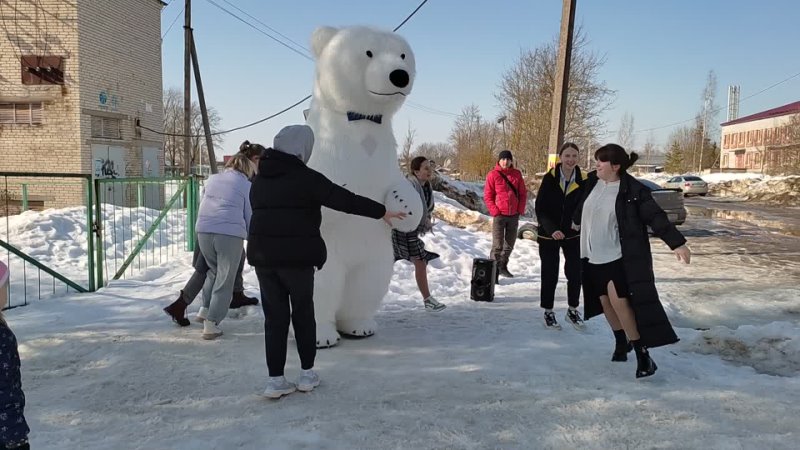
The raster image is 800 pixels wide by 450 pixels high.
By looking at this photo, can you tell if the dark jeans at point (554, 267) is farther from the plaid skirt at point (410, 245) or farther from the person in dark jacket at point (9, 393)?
the person in dark jacket at point (9, 393)

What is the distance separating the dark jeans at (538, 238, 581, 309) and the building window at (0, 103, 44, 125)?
15.8 m

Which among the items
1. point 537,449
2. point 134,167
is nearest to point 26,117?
point 134,167

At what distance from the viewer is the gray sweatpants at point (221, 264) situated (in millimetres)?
4527

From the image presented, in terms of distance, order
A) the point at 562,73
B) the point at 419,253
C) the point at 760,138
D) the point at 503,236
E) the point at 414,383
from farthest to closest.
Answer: the point at 760,138
the point at 562,73
the point at 503,236
the point at 419,253
the point at 414,383

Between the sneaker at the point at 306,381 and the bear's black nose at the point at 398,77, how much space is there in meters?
2.07

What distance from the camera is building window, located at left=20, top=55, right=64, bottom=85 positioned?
15336 mm

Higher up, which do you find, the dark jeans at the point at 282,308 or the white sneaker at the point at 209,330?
the dark jeans at the point at 282,308

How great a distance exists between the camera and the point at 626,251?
12.1ft

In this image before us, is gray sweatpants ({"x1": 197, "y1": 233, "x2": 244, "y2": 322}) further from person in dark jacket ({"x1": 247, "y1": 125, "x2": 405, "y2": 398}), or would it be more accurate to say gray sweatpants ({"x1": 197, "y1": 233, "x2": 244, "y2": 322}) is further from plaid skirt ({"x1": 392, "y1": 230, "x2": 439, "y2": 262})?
plaid skirt ({"x1": 392, "y1": 230, "x2": 439, "y2": 262})

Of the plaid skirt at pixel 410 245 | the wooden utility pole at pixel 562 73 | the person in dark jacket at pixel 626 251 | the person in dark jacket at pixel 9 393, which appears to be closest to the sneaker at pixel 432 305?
the plaid skirt at pixel 410 245

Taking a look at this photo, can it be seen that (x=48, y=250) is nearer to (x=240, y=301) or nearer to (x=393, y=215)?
(x=240, y=301)

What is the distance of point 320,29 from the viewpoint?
4371 mm

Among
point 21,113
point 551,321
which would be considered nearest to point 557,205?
point 551,321

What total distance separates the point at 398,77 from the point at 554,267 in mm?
2213
